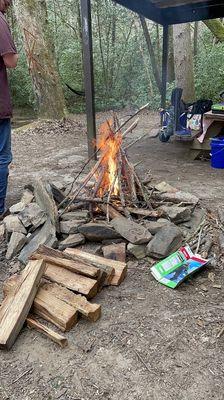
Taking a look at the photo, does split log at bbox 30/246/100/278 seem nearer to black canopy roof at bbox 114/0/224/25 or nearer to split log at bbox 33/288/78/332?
split log at bbox 33/288/78/332

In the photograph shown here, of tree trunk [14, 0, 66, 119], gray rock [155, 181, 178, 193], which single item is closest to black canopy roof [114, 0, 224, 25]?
tree trunk [14, 0, 66, 119]

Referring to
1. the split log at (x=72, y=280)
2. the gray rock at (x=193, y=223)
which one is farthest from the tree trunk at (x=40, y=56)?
the split log at (x=72, y=280)

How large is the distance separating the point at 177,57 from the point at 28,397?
32.6 ft

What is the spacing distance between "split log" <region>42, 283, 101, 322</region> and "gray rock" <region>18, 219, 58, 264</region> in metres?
0.55

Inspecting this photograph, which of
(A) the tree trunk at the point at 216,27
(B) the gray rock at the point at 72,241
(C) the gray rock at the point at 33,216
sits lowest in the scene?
(B) the gray rock at the point at 72,241

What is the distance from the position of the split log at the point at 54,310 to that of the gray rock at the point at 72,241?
621mm

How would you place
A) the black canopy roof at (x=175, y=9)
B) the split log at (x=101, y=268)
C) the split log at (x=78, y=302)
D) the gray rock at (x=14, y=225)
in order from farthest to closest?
the black canopy roof at (x=175, y=9), the gray rock at (x=14, y=225), the split log at (x=101, y=268), the split log at (x=78, y=302)

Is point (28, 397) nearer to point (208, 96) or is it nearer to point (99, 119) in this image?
point (99, 119)

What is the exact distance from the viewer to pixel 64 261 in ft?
8.27

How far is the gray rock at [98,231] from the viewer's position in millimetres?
2883

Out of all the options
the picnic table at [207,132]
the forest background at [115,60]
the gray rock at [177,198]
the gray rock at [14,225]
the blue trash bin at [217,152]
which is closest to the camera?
the gray rock at [14,225]

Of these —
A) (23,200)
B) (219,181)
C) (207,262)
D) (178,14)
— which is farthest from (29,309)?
(178,14)

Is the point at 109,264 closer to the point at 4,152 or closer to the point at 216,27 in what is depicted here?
the point at 4,152

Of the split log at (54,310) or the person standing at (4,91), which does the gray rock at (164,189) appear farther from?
the split log at (54,310)
